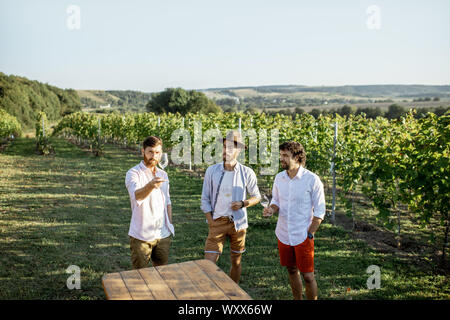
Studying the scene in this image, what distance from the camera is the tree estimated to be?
5318 centimetres

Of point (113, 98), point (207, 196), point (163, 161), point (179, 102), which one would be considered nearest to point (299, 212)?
point (207, 196)

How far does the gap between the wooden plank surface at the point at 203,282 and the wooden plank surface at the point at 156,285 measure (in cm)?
21

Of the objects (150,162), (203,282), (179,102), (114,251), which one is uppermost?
(179,102)

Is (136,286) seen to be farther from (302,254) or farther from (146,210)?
(302,254)

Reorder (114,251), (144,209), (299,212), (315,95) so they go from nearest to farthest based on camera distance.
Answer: (144,209) < (299,212) < (114,251) < (315,95)

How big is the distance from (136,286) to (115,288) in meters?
0.14

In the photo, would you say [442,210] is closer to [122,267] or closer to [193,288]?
[193,288]

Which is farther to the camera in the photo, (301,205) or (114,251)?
(114,251)

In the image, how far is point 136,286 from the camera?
247cm

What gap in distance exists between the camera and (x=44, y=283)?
468 cm

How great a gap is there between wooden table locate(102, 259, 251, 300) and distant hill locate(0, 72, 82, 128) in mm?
52022

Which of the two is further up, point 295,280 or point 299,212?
point 299,212

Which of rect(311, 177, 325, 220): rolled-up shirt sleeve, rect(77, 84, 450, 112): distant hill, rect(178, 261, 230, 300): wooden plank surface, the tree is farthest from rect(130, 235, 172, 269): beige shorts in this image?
the tree

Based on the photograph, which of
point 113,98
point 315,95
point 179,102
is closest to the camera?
point 179,102
